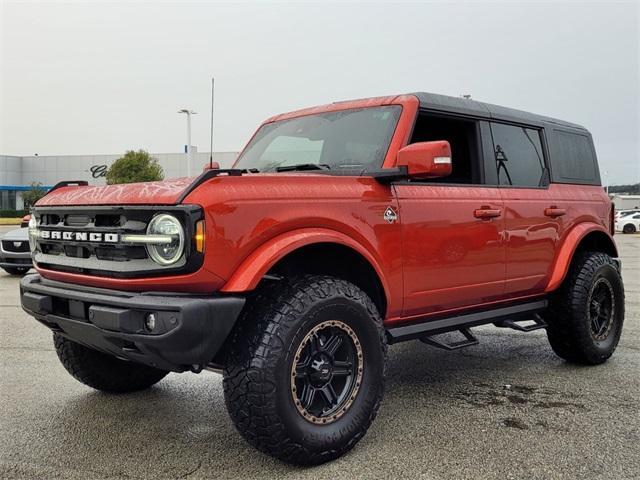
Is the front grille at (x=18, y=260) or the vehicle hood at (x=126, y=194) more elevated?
the vehicle hood at (x=126, y=194)

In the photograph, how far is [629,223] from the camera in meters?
38.6

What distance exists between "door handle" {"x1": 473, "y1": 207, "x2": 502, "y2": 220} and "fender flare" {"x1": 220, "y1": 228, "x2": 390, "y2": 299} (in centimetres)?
118

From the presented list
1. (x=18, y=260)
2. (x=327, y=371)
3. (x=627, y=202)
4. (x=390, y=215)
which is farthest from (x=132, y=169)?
(x=627, y=202)

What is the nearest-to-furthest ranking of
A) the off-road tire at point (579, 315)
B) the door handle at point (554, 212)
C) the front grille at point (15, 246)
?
the door handle at point (554, 212) → the off-road tire at point (579, 315) → the front grille at point (15, 246)

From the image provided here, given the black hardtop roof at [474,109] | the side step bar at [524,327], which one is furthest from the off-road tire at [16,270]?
the black hardtop roof at [474,109]

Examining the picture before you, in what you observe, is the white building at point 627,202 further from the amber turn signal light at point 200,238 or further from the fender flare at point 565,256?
the amber turn signal light at point 200,238

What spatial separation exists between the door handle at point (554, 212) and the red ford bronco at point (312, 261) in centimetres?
2

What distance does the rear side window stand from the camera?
17.4 ft

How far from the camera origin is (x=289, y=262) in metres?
3.37

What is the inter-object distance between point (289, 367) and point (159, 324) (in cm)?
67

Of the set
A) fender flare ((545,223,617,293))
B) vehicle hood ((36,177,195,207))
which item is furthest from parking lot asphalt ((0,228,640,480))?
vehicle hood ((36,177,195,207))

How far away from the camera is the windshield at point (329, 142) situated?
3939 mm

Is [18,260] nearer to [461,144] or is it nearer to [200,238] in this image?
[461,144]

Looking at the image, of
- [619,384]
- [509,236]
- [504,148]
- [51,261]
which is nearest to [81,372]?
[51,261]
